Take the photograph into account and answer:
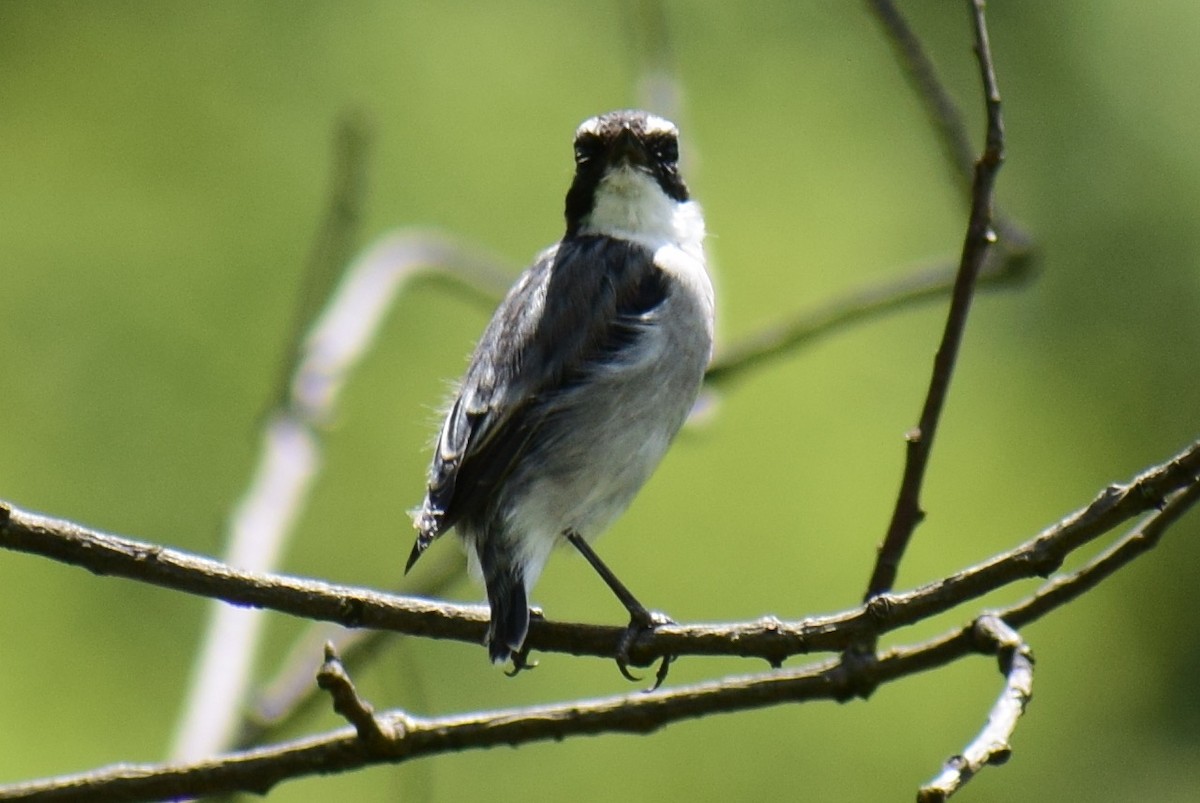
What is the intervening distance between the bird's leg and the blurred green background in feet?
4.36

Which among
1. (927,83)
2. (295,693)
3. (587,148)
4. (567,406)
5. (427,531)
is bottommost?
(295,693)

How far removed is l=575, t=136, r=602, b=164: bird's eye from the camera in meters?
5.07

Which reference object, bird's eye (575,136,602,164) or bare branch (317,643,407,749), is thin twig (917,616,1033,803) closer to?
bare branch (317,643,407,749)

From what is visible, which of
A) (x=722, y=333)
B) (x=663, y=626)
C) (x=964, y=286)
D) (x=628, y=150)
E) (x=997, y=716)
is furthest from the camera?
(x=722, y=333)

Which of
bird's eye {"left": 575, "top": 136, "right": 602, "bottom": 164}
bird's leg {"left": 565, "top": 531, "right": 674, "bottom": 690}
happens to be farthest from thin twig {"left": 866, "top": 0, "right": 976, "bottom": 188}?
bird's leg {"left": 565, "top": 531, "right": 674, "bottom": 690}

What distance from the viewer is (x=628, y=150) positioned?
5043 mm

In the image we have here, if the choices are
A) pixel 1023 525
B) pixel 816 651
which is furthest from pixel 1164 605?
pixel 816 651

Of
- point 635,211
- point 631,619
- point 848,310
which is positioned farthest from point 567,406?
point 848,310

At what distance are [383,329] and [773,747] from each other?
3.24 meters

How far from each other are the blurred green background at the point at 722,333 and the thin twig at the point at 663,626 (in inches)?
95.2

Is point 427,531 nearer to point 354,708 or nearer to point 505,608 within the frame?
point 505,608

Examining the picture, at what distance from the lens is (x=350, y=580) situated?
838 centimetres

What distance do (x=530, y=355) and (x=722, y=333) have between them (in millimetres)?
2612

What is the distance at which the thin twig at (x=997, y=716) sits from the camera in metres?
2.25
